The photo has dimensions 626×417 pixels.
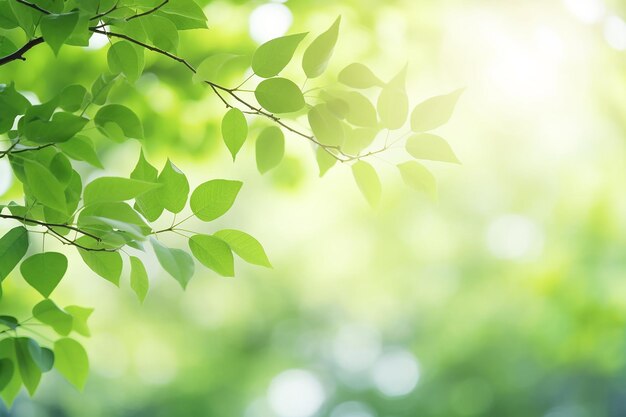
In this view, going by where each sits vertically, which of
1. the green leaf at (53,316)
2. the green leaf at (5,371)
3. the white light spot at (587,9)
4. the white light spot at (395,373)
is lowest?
the green leaf at (5,371)

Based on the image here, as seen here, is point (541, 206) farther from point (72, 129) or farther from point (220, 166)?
point (72, 129)

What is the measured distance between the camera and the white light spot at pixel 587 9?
5.44ft

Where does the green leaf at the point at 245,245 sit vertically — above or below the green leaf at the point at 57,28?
below

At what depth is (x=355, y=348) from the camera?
558cm

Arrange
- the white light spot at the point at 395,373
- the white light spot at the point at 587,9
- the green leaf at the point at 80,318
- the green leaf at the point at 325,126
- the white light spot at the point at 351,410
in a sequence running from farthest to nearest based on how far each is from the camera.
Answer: the white light spot at the point at 351,410 < the white light spot at the point at 395,373 < the white light spot at the point at 587,9 < the green leaf at the point at 80,318 < the green leaf at the point at 325,126

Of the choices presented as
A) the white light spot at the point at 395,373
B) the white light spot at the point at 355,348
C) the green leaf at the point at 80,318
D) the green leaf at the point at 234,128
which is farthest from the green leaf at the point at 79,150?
the white light spot at the point at 355,348

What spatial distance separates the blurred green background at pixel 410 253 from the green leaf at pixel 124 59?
906mm

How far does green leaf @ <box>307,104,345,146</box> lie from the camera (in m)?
0.54

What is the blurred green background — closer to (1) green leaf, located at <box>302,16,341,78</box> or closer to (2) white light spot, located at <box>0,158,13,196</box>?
(2) white light spot, located at <box>0,158,13,196</box>

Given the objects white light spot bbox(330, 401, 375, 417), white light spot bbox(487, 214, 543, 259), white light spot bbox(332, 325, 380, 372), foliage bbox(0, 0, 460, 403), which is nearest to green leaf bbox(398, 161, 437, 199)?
foliage bbox(0, 0, 460, 403)

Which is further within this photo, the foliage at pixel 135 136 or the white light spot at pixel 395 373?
the white light spot at pixel 395 373

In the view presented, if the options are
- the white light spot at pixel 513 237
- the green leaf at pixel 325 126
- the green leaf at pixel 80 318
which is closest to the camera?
the green leaf at pixel 325 126

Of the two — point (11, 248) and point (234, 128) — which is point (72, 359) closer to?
point (11, 248)

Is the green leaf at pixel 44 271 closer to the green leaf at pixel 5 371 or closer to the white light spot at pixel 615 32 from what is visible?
the green leaf at pixel 5 371
